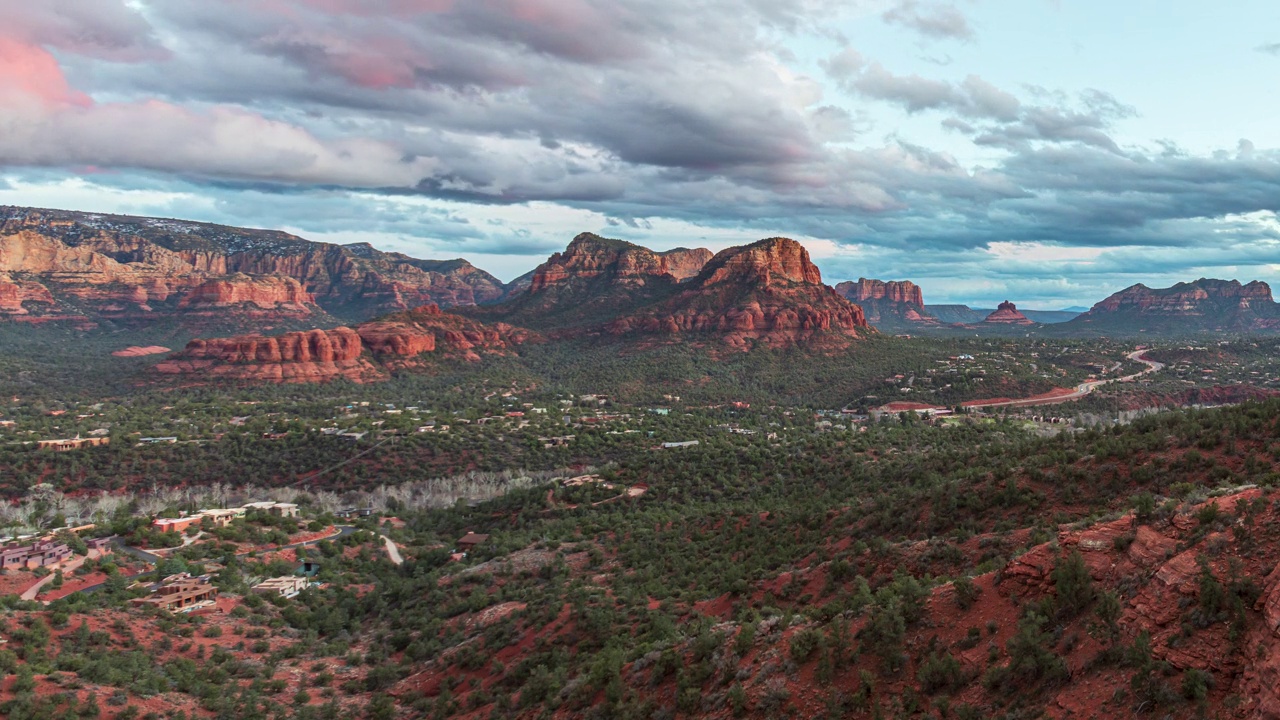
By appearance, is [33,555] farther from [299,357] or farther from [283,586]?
[299,357]

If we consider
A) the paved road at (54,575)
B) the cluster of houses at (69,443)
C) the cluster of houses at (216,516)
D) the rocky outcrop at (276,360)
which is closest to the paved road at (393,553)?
the cluster of houses at (216,516)

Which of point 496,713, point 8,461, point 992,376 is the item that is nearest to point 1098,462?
point 496,713

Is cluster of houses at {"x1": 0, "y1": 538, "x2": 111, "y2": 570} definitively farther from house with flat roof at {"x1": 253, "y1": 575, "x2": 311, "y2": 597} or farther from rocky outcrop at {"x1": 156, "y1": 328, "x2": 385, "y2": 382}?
rocky outcrop at {"x1": 156, "y1": 328, "x2": 385, "y2": 382}

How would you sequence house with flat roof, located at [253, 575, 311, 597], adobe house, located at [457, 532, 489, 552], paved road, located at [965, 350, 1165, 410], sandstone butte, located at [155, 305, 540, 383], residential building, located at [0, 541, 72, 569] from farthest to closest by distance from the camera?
sandstone butte, located at [155, 305, 540, 383]
paved road, located at [965, 350, 1165, 410]
adobe house, located at [457, 532, 489, 552]
house with flat roof, located at [253, 575, 311, 597]
residential building, located at [0, 541, 72, 569]

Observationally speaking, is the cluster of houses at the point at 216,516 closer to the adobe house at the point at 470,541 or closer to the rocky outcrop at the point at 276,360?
the adobe house at the point at 470,541

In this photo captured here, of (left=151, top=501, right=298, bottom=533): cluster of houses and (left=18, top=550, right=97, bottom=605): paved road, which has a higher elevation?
(left=18, top=550, right=97, bottom=605): paved road

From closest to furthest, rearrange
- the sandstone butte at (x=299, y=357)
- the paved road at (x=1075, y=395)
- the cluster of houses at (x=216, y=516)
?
the cluster of houses at (x=216, y=516) < the paved road at (x=1075, y=395) < the sandstone butte at (x=299, y=357)

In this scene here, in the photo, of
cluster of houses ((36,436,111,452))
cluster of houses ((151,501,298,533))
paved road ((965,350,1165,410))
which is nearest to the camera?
cluster of houses ((151,501,298,533))

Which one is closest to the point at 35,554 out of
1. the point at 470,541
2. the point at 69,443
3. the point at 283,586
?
the point at 283,586

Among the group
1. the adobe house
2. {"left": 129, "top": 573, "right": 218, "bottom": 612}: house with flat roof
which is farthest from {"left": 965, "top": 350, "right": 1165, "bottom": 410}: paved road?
{"left": 129, "top": 573, "right": 218, "bottom": 612}: house with flat roof
